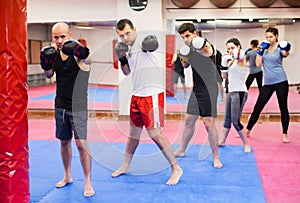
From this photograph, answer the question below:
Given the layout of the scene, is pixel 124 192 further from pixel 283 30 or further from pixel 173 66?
pixel 283 30

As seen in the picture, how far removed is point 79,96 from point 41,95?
5.81 metres

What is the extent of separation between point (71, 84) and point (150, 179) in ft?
3.38

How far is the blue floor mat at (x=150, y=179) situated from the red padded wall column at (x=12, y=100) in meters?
0.86

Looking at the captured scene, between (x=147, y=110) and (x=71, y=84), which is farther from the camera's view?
(x=147, y=110)

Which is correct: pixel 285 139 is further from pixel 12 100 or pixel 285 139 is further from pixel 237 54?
pixel 12 100

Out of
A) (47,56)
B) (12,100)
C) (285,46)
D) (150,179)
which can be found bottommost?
(150,179)

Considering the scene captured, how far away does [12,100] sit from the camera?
5.36ft

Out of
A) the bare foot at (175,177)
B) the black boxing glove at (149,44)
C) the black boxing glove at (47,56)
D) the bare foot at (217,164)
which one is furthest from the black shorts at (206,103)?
the black boxing glove at (47,56)

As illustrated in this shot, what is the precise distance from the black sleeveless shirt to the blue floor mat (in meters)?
0.66

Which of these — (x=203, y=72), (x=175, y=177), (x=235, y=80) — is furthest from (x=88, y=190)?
(x=235, y=80)

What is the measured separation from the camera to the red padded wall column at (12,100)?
159cm

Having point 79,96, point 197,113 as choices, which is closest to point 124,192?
point 79,96

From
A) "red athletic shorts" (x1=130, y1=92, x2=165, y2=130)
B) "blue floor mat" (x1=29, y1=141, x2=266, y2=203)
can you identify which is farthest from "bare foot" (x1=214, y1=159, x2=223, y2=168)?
"red athletic shorts" (x1=130, y1=92, x2=165, y2=130)

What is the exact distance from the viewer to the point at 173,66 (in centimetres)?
626
